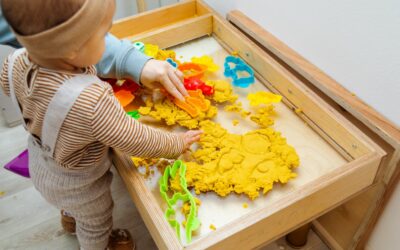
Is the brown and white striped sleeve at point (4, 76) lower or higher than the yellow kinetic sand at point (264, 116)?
higher

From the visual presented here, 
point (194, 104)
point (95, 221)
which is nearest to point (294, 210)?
point (194, 104)

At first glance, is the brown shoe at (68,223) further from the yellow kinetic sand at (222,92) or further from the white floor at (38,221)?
the yellow kinetic sand at (222,92)

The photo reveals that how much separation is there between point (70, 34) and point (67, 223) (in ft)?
2.25

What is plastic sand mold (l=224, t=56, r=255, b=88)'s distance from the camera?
88cm

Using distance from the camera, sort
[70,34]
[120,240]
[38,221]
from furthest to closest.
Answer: [38,221] → [120,240] → [70,34]

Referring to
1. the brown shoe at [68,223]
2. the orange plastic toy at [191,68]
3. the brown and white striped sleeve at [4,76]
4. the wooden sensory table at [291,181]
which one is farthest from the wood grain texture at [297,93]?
the brown shoe at [68,223]

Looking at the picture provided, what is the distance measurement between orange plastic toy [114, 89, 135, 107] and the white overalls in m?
0.14

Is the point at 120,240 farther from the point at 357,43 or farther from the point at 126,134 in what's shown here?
the point at 357,43

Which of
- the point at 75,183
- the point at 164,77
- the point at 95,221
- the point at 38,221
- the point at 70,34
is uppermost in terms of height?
the point at 70,34

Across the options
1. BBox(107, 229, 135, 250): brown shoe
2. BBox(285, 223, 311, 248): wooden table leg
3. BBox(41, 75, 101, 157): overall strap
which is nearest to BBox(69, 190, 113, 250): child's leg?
BBox(107, 229, 135, 250): brown shoe

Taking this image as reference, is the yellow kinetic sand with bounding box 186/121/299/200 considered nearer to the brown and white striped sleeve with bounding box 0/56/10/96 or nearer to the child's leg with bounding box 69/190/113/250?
the child's leg with bounding box 69/190/113/250

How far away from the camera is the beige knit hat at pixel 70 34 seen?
49 cm

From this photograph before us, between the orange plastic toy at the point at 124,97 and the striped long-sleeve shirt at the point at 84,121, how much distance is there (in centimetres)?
17

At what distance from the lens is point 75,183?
71cm
